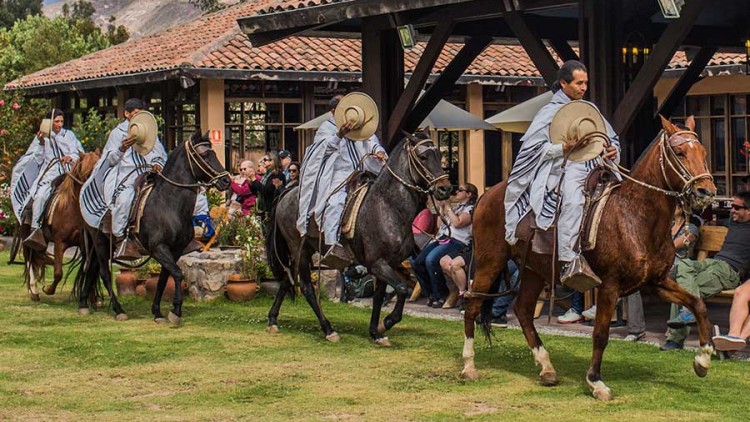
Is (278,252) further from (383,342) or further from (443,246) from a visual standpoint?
(443,246)

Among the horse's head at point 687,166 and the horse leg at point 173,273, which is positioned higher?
the horse's head at point 687,166

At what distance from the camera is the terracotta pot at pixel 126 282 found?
16.3 m

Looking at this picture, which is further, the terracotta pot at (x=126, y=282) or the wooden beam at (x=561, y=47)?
the terracotta pot at (x=126, y=282)

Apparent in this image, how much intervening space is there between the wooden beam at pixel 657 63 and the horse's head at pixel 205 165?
13.4ft

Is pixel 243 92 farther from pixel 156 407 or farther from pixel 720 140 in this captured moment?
pixel 156 407

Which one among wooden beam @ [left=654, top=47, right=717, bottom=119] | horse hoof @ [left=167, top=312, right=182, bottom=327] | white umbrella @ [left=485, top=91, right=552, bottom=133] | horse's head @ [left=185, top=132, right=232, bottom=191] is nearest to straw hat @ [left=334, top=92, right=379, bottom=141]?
horse's head @ [left=185, top=132, right=232, bottom=191]

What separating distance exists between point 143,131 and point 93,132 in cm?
1278

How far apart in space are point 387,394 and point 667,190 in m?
2.48

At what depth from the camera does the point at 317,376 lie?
10.3m

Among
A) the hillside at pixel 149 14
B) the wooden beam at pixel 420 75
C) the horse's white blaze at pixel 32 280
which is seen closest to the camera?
the wooden beam at pixel 420 75

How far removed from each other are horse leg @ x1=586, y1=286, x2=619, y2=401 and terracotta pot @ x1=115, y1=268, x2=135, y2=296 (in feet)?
27.5

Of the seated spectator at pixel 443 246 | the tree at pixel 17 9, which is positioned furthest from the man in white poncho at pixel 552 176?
the tree at pixel 17 9

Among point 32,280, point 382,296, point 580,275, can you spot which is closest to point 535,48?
point 382,296

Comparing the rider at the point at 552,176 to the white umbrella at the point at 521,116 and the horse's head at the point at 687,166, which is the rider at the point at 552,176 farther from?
the white umbrella at the point at 521,116
